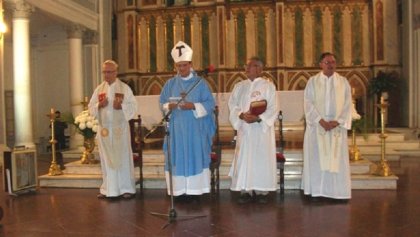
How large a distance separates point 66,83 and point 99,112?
856 centimetres

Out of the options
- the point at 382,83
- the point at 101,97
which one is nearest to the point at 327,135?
the point at 101,97

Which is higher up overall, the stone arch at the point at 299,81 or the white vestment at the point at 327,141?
the stone arch at the point at 299,81

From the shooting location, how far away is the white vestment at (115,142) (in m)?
6.08

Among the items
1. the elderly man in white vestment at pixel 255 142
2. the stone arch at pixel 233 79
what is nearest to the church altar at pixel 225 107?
the elderly man in white vestment at pixel 255 142

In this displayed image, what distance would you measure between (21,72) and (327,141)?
6.75 meters

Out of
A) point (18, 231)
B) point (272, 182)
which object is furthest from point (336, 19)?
point (18, 231)

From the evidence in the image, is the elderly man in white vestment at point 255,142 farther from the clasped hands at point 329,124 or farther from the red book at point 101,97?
the red book at point 101,97

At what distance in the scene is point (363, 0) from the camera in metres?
13.1

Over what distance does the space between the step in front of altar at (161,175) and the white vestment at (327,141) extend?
84cm

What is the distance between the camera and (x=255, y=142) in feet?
18.5

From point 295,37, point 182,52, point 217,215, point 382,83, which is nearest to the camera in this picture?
point 217,215

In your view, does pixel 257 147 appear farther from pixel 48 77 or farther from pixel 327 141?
pixel 48 77

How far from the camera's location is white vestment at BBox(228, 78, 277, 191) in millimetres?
5594

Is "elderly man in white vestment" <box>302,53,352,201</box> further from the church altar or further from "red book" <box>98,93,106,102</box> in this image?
the church altar
